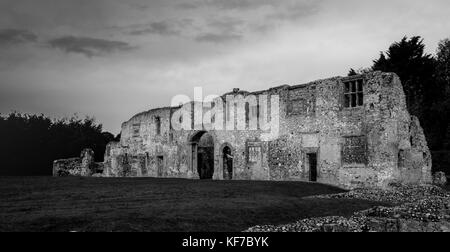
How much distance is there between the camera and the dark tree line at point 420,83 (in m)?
47.1

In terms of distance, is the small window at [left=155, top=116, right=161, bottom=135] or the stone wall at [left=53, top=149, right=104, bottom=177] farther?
the stone wall at [left=53, top=149, right=104, bottom=177]

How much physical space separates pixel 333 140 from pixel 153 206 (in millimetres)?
14748

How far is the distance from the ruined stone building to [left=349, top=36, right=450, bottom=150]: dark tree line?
19.1 metres

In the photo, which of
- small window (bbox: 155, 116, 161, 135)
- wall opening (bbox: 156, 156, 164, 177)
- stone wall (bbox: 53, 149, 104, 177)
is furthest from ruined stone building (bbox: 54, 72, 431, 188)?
stone wall (bbox: 53, 149, 104, 177)

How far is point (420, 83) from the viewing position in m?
49.9

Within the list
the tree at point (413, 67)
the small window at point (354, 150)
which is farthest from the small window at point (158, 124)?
the tree at point (413, 67)

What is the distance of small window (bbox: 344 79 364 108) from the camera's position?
2758cm

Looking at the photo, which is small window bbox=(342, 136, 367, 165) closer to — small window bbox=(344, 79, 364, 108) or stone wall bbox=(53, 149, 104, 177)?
small window bbox=(344, 79, 364, 108)

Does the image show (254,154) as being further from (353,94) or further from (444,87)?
(444,87)

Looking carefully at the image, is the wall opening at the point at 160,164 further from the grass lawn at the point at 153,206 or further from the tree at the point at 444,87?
the tree at the point at 444,87

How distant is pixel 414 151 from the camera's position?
28.1 m

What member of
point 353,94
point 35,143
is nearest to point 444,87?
point 353,94

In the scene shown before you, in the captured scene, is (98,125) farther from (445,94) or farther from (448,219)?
(448,219)
